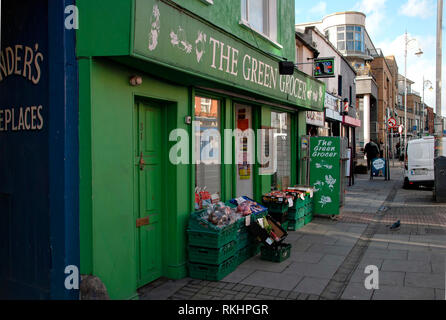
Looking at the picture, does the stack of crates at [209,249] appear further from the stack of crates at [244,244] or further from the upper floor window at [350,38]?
the upper floor window at [350,38]

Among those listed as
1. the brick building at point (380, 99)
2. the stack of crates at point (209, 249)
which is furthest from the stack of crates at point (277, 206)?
the brick building at point (380, 99)

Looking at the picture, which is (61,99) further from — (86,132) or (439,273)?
(439,273)

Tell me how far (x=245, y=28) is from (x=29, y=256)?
5.49 meters

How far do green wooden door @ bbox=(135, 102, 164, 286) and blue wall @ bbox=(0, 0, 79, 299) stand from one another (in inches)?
48.0

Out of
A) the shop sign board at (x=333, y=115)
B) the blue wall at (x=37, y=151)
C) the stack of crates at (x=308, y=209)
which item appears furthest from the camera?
the shop sign board at (x=333, y=115)

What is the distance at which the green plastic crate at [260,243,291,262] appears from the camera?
258 inches

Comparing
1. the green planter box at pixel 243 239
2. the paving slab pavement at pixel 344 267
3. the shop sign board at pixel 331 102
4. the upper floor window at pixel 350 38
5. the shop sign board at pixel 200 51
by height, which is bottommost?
the paving slab pavement at pixel 344 267

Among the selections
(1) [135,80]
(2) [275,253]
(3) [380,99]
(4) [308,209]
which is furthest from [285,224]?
(3) [380,99]

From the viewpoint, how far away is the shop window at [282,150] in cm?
960

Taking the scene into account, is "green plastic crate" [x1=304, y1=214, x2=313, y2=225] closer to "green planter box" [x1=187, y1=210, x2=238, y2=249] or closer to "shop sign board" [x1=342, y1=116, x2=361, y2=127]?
"green planter box" [x1=187, y1=210, x2=238, y2=249]

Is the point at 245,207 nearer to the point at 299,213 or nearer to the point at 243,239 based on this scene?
the point at 243,239

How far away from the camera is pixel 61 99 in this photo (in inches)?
159

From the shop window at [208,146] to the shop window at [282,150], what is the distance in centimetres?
260
